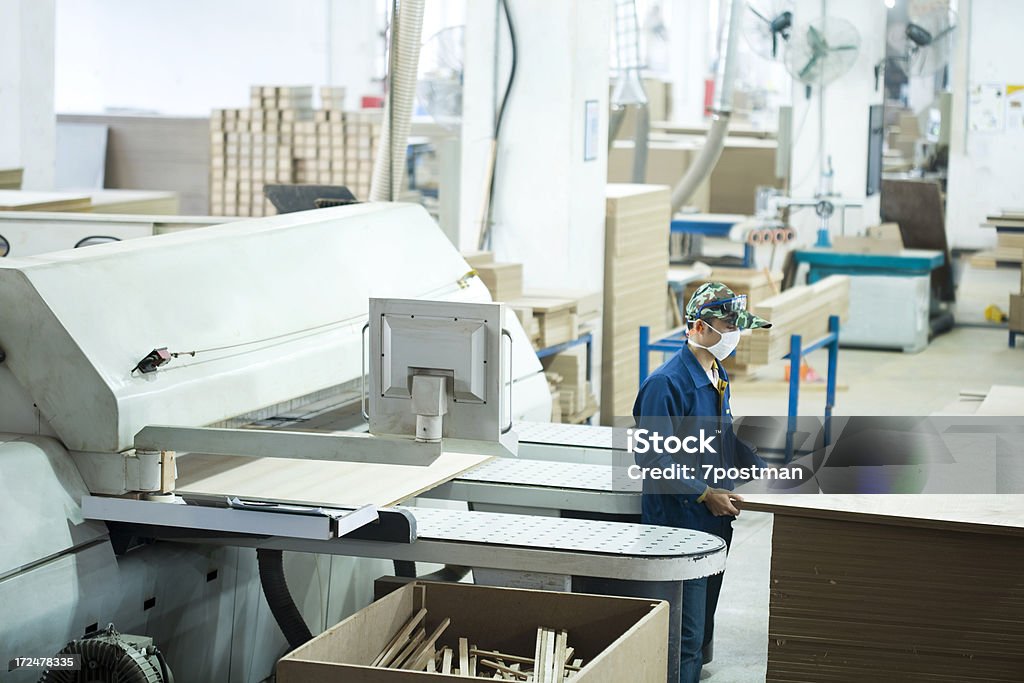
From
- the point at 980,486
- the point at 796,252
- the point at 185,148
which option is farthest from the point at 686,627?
the point at 185,148

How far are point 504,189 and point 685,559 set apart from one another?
385 centimetres

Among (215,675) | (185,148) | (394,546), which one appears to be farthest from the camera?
(185,148)

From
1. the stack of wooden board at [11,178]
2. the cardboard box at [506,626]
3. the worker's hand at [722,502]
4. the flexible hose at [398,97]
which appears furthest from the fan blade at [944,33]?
the cardboard box at [506,626]

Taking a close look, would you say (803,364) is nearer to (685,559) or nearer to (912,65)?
(912,65)

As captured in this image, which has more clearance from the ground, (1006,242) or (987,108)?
(987,108)

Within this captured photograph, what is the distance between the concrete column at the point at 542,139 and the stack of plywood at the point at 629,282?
0.12 metres

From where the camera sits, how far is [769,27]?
30.6 ft

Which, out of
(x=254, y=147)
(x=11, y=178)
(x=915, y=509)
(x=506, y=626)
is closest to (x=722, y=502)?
(x=915, y=509)

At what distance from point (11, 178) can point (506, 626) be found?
4.01m

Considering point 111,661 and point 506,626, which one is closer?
point 111,661

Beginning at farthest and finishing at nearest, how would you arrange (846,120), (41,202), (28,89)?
(846,120) → (28,89) → (41,202)

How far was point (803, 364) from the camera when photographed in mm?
8164

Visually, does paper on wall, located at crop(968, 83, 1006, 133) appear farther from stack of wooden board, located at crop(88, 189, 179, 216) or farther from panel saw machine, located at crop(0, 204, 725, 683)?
panel saw machine, located at crop(0, 204, 725, 683)

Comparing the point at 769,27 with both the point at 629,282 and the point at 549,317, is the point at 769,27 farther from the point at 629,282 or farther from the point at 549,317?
the point at 549,317
